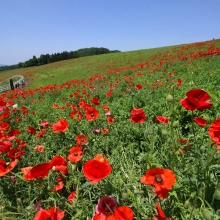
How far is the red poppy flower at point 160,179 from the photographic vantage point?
1.27 metres

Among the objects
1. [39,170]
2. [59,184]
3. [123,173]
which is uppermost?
[39,170]

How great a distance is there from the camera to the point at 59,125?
2.71 m

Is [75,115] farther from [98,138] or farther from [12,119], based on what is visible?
[12,119]

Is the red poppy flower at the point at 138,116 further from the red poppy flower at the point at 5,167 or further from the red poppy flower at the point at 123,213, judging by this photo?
the red poppy flower at the point at 5,167

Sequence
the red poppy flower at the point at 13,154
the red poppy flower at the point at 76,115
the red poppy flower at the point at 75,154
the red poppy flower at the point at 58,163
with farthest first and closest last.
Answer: the red poppy flower at the point at 76,115, the red poppy flower at the point at 13,154, the red poppy flower at the point at 75,154, the red poppy flower at the point at 58,163

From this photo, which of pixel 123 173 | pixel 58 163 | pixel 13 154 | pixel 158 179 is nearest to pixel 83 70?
pixel 13 154

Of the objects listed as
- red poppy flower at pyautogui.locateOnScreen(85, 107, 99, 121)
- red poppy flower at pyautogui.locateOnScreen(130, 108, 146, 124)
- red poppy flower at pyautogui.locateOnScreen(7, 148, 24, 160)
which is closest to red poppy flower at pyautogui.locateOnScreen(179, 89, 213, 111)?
red poppy flower at pyautogui.locateOnScreen(130, 108, 146, 124)

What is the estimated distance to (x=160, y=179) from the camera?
130 cm

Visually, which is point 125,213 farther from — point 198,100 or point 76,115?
point 76,115

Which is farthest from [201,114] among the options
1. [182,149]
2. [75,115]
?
[75,115]

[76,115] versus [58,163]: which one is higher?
[58,163]

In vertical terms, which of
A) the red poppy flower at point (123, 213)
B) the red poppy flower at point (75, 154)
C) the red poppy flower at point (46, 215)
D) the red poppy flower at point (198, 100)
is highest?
the red poppy flower at point (198, 100)

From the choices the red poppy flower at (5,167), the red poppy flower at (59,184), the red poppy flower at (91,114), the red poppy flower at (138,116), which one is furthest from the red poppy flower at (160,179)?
the red poppy flower at (91,114)

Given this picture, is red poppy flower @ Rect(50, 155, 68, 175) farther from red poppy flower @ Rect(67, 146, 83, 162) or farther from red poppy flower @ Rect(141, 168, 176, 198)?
red poppy flower @ Rect(141, 168, 176, 198)
